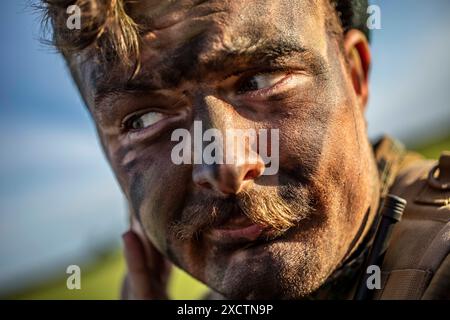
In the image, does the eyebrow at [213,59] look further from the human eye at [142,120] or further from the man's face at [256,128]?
the human eye at [142,120]

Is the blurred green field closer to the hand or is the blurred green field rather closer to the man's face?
the hand

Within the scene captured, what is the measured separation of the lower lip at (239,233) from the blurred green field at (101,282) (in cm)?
448

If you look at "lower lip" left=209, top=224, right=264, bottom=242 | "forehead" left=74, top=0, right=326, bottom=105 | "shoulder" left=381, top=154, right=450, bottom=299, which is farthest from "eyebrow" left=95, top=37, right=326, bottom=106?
"shoulder" left=381, top=154, right=450, bottom=299

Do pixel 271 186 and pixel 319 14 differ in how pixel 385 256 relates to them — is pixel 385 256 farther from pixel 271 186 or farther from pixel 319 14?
pixel 319 14

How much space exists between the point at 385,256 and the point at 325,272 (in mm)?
267

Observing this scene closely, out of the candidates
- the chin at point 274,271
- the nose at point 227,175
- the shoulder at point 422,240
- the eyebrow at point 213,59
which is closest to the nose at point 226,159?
the nose at point 227,175

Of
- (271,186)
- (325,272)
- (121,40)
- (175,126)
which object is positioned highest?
(121,40)

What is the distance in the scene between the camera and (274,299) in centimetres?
217

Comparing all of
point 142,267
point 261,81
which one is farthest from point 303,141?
point 142,267

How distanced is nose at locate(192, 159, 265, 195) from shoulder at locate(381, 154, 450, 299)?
0.66 m

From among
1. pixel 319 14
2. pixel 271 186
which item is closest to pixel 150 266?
pixel 271 186

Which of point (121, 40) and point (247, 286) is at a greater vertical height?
point (121, 40)

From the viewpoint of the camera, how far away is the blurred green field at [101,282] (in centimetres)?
707

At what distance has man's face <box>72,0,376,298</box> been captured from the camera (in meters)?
Answer: 2.10
